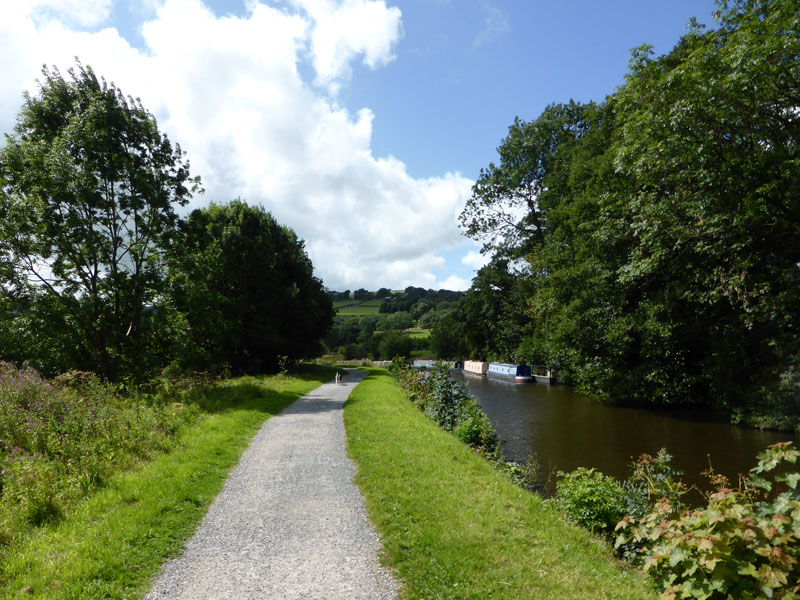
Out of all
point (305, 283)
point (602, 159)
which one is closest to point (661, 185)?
point (602, 159)

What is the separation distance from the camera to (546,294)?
23.1 m

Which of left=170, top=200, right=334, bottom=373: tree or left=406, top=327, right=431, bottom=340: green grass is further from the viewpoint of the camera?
left=406, top=327, right=431, bottom=340: green grass

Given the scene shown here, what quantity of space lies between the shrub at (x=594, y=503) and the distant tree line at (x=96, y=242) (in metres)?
15.1

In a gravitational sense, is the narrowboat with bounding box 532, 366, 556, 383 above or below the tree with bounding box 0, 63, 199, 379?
below

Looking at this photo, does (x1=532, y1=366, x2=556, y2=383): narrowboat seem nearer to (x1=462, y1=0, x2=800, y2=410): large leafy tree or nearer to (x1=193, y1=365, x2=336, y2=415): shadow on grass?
(x1=462, y1=0, x2=800, y2=410): large leafy tree

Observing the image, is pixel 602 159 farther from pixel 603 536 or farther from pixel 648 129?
pixel 603 536

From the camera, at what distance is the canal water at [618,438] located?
1064cm

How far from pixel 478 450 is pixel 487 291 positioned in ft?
142

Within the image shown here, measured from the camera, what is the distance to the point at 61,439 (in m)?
7.69

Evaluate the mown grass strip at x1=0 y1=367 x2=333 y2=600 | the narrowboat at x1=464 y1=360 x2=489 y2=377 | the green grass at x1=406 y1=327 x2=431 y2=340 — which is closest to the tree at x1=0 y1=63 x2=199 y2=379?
the mown grass strip at x1=0 y1=367 x2=333 y2=600

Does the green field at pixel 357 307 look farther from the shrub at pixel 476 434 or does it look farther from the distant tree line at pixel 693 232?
the shrub at pixel 476 434

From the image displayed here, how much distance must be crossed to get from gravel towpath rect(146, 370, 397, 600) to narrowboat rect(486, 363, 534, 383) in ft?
95.3

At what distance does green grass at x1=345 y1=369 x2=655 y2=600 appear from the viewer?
3896 mm

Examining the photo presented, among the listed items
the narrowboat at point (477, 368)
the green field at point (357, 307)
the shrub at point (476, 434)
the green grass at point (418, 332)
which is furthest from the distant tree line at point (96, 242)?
the green field at point (357, 307)
